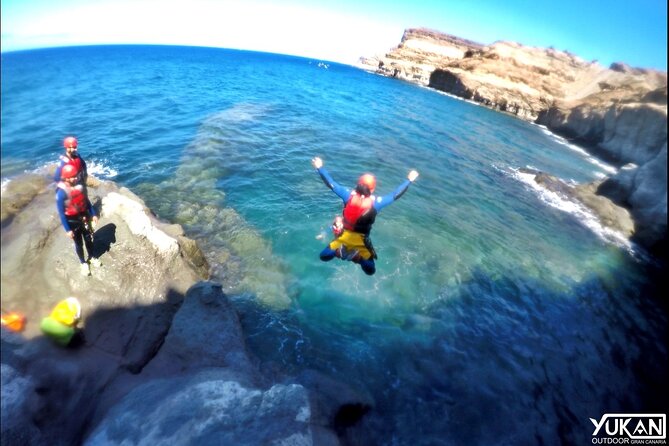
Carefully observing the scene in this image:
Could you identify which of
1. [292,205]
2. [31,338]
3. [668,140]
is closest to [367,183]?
[668,140]

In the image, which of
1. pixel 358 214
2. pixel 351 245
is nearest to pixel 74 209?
pixel 358 214

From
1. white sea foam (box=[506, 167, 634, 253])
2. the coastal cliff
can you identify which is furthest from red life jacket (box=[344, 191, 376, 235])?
white sea foam (box=[506, 167, 634, 253])

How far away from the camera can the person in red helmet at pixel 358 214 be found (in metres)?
5.82

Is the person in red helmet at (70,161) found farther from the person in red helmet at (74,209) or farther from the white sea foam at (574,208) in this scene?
the white sea foam at (574,208)

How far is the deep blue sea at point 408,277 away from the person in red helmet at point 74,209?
10.3 inches

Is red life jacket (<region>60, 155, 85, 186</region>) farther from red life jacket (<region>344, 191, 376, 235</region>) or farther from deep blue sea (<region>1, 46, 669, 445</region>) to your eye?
red life jacket (<region>344, 191, 376, 235</region>)

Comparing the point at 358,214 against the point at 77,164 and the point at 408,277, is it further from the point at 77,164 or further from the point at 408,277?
the point at 408,277

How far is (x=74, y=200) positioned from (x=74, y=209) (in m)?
0.12

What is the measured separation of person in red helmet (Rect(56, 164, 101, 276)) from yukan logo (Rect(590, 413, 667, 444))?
21.9ft

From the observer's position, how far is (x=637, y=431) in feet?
14.7

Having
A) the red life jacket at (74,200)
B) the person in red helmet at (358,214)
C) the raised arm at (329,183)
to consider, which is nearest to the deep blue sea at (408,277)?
the red life jacket at (74,200)

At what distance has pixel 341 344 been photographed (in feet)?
25.2

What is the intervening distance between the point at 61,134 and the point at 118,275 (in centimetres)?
268

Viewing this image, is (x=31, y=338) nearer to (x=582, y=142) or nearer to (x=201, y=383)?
(x=201, y=383)
